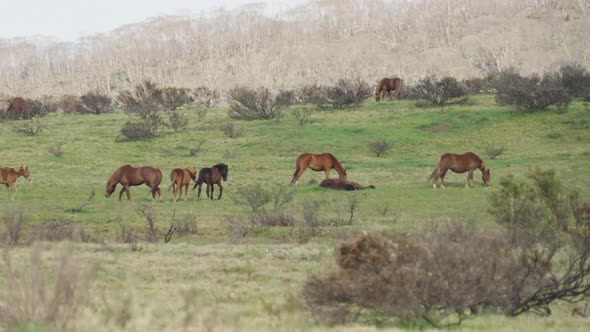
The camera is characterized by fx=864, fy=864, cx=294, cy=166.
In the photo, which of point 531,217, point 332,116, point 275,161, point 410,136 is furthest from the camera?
point 332,116

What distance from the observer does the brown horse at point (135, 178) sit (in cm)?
2644

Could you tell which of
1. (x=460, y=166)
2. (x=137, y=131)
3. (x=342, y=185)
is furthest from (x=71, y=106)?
(x=460, y=166)

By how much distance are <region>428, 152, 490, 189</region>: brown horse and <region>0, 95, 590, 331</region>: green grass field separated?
402 millimetres

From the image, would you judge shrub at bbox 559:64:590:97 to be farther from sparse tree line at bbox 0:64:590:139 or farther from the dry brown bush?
the dry brown bush

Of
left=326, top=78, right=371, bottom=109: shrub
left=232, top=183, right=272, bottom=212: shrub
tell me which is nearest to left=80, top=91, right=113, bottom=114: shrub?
left=326, top=78, right=371, bottom=109: shrub

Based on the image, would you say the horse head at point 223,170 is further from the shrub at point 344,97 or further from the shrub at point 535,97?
the shrub at point 344,97

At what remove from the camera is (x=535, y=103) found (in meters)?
43.0

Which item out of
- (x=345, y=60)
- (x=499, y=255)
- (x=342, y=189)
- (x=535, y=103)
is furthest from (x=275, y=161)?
(x=345, y=60)

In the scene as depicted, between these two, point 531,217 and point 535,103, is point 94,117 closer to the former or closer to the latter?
point 535,103

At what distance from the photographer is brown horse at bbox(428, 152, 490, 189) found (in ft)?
89.7

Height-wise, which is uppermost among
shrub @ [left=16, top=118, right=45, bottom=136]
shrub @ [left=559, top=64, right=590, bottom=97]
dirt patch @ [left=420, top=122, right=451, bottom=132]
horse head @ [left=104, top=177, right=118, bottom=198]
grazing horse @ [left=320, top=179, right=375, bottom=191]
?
shrub @ [left=559, top=64, right=590, bottom=97]

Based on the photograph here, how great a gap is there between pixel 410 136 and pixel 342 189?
1240 centimetres

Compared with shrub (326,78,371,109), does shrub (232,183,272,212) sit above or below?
below

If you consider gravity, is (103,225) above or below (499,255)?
below
